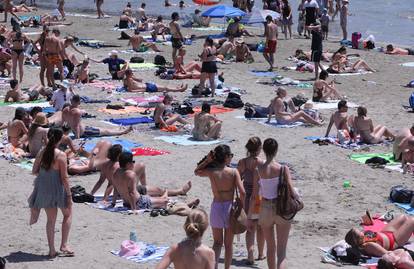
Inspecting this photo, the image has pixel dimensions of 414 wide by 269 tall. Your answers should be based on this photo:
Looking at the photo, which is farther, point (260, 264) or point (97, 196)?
point (97, 196)

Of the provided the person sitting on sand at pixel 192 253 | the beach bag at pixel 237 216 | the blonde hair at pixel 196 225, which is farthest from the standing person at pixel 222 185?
the person sitting on sand at pixel 192 253

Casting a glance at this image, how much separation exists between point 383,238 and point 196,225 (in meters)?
4.15

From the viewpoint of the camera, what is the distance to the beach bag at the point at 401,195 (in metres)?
13.0

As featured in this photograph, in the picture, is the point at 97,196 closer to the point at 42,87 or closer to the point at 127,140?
the point at 127,140

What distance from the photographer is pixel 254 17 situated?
3194 cm

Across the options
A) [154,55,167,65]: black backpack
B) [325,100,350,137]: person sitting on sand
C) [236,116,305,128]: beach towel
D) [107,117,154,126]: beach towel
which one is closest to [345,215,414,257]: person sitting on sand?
[325,100,350,137]: person sitting on sand

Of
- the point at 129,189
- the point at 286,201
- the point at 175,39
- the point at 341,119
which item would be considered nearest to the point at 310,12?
the point at 175,39

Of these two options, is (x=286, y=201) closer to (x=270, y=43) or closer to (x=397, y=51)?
(x=270, y=43)

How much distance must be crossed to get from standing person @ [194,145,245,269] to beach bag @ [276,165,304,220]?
0.42 m

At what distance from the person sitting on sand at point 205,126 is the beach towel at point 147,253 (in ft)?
20.6

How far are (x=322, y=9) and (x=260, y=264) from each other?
25.5 m

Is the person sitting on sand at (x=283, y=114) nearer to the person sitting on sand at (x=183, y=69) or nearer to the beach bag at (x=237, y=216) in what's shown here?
the person sitting on sand at (x=183, y=69)

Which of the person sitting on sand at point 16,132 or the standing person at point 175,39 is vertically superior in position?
the standing person at point 175,39

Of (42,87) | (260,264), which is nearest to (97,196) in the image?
(260,264)
